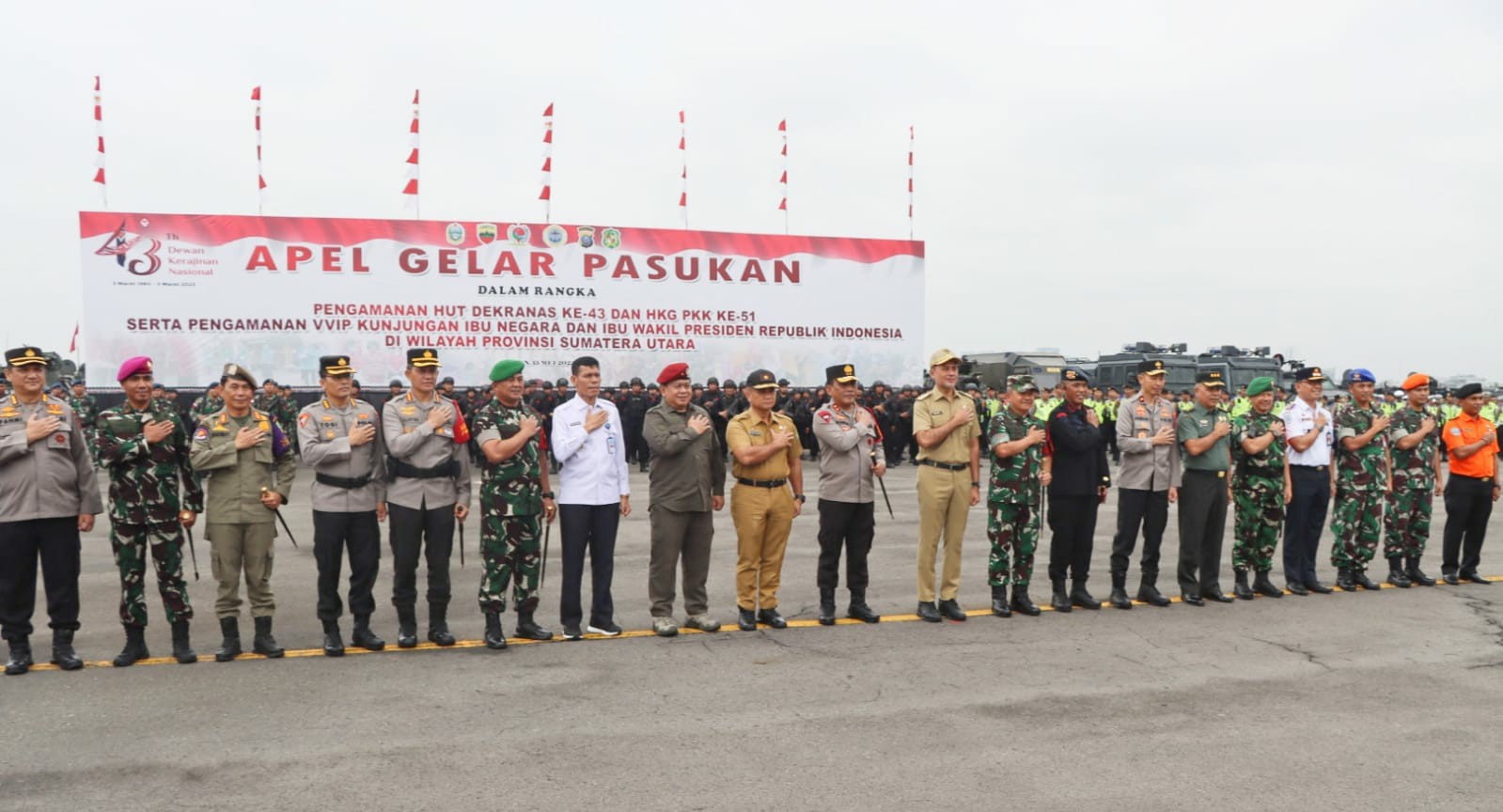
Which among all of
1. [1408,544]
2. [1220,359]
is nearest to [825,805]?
[1408,544]

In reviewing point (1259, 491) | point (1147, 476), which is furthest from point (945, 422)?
point (1259, 491)

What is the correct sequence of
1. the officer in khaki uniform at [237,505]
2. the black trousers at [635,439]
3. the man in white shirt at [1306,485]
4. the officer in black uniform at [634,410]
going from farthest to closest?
1. the black trousers at [635,439]
2. the officer in black uniform at [634,410]
3. the man in white shirt at [1306,485]
4. the officer in khaki uniform at [237,505]

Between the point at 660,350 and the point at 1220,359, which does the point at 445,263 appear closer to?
the point at 660,350

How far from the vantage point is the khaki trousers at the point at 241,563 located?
589 centimetres

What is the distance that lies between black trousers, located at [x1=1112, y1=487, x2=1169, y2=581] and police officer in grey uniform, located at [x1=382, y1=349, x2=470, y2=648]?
4.62 meters

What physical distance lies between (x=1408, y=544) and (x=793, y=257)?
16.1 meters

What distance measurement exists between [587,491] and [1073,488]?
337cm

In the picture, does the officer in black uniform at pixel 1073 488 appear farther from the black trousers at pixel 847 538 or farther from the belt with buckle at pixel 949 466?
the black trousers at pixel 847 538

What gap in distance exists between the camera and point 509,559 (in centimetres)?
630

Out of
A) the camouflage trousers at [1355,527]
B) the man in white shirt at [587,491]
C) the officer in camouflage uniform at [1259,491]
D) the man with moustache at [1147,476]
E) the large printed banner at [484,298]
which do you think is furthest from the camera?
the large printed banner at [484,298]

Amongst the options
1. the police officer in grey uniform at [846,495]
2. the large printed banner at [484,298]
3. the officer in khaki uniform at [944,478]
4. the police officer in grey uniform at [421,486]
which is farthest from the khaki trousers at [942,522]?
the large printed banner at [484,298]

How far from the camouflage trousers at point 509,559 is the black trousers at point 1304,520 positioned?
5788mm

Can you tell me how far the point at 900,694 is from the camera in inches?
205

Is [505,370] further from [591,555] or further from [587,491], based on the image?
[591,555]
